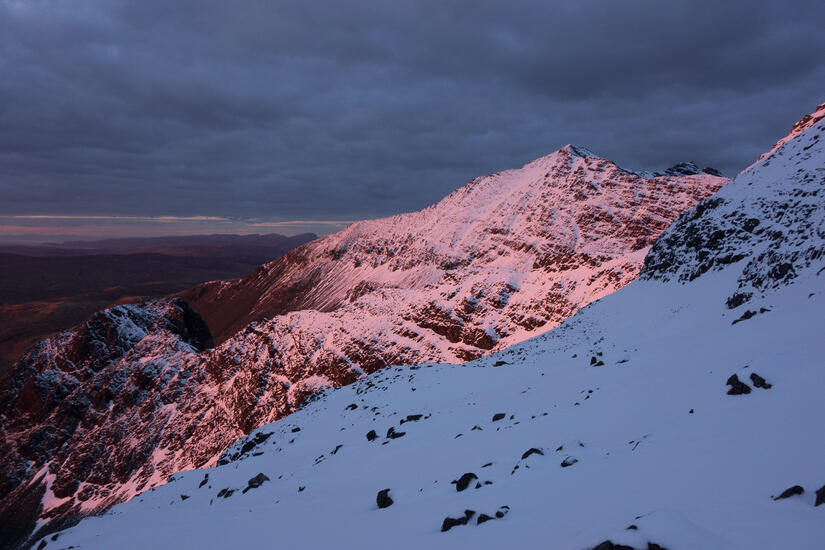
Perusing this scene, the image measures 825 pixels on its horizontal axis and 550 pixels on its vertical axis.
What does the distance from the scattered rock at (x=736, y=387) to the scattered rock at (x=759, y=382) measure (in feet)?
0.68

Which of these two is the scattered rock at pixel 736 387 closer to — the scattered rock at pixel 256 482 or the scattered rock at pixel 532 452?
the scattered rock at pixel 532 452

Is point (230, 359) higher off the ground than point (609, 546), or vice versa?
point (609, 546)

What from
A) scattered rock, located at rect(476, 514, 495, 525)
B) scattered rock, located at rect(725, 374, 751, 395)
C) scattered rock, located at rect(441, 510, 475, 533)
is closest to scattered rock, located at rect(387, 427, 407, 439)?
scattered rock, located at rect(441, 510, 475, 533)

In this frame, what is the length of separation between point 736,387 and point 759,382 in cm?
55

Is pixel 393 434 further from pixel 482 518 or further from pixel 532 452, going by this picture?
pixel 482 518

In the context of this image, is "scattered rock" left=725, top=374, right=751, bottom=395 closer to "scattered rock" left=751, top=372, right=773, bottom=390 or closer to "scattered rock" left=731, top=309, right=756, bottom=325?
"scattered rock" left=751, top=372, right=773, bottom=390

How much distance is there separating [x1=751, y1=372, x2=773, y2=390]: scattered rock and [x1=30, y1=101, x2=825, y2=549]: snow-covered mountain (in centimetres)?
4

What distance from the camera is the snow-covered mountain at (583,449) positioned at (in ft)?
19.5

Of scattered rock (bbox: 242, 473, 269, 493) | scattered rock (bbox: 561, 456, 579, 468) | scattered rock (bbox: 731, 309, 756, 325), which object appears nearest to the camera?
scattered rock (bbox: 561, 456, 579, 468)

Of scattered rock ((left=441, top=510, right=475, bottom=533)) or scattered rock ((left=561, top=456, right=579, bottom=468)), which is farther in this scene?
scattered rock ((left=561, top=456, right=579, bottom=468))

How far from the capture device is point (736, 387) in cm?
1027

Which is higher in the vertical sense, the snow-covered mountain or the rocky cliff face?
the snow-covered mountain

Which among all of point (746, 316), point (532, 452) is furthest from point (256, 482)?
point (746, 316)

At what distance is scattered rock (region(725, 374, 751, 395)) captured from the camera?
996 cm
